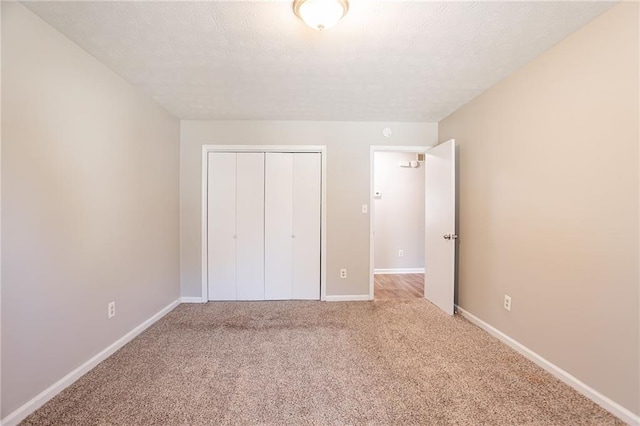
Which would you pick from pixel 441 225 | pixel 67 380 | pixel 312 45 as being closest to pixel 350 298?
pixel 441 225

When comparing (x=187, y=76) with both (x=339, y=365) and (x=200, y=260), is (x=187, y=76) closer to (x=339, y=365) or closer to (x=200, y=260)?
(x=200, y=260)

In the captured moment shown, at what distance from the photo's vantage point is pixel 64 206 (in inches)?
62.4

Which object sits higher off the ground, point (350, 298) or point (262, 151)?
point (262, 151)

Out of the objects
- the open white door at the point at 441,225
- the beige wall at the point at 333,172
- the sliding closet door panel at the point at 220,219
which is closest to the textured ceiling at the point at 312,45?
the beige wall at the point at 333,172

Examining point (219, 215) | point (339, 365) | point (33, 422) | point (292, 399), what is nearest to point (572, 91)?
point (339, 365)

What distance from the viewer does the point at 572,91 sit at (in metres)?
1.59

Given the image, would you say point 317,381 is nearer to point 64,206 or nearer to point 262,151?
point 64,206

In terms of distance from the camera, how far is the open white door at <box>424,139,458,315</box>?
2639 millimetres

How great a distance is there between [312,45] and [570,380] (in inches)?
108

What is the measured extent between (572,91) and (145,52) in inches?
113

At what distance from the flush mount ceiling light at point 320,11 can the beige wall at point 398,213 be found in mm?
3439

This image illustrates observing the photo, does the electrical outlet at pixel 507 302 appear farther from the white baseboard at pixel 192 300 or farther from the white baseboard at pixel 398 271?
the white baseboard at pixel 192 300

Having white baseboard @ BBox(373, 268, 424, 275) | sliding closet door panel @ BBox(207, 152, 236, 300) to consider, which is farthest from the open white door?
sliding closet door panel @ BBox(207, 152, 236, 300)

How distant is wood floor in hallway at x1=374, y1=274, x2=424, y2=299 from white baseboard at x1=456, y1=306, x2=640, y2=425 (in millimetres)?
1146
